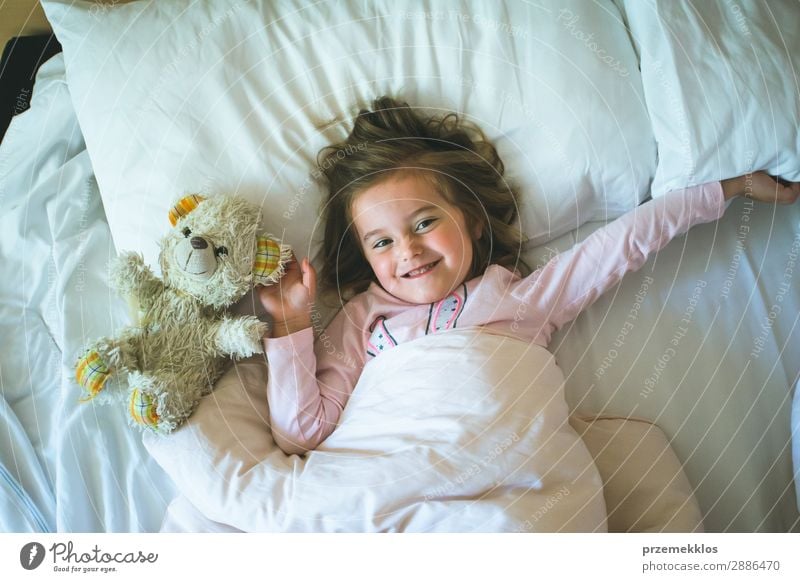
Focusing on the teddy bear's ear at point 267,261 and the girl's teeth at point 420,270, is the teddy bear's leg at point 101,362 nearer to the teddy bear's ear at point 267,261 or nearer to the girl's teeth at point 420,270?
the teddy bear's ear at point 267,261

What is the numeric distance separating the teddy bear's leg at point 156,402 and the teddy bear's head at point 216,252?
87 mm

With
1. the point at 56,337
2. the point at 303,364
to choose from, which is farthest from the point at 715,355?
the point at 56,337

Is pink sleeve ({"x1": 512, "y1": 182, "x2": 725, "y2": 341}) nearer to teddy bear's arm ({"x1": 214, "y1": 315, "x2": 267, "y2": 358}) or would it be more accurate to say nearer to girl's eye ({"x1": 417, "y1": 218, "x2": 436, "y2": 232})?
girl's eye ({"x1": 417, "y1": 218, "x2": 436, "y2": 232})

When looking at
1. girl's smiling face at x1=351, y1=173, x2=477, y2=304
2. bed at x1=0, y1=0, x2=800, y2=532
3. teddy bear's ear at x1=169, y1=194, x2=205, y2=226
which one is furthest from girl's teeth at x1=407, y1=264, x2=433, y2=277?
teddy bear's ear at x1=169, y1=194, x2=205, y2=226

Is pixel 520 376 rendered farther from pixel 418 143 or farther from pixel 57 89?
pixel 57 89

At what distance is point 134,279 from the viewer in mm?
625

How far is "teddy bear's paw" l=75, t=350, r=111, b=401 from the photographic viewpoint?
0.59 metres

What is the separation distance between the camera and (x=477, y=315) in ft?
2.19

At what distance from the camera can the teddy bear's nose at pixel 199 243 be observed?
0.60 m

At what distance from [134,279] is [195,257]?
0.23ft

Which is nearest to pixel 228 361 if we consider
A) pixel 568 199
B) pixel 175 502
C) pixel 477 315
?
pixel 175 502

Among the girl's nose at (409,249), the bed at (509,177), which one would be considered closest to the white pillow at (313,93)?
the bed at (509,177)

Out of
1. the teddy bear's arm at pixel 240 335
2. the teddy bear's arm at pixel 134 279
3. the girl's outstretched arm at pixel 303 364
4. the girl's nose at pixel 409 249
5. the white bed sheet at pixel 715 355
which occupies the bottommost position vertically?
the white bed sheet at pixel 715 355

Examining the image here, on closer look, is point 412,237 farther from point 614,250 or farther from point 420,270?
point 614,250
